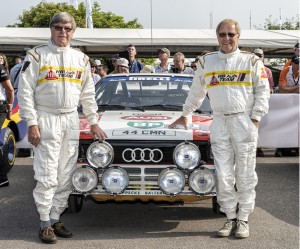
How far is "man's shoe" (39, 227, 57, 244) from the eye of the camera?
14.8 ft

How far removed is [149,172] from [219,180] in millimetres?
593

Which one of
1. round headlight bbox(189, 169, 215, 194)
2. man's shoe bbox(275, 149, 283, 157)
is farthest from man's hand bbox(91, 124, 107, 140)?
man's shoe bbox(275, 149, 283, 157)

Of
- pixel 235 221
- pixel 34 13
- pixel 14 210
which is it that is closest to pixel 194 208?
pixel 235 221

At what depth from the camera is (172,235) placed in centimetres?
477

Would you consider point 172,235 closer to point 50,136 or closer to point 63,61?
point 50,136

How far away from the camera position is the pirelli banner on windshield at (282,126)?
898 cm

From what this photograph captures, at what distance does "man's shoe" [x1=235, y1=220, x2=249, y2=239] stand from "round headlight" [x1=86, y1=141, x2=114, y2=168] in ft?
4.02

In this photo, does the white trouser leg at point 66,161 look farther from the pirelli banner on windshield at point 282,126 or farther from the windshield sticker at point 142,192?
the pirelli banner on windshield at point 282,126

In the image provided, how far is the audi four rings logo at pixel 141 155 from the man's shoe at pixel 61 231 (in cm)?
79

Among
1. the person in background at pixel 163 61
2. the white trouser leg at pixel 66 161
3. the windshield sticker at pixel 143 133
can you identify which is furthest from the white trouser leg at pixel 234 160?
the person in background at pixel 163 61

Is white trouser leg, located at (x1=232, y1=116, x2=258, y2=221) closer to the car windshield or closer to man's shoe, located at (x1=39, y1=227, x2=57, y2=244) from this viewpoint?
the car windshield

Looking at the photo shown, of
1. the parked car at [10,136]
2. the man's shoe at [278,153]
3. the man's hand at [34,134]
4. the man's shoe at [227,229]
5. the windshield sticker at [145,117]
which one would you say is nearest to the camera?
the man's hand at [34,134]

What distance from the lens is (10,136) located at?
24.8 ft

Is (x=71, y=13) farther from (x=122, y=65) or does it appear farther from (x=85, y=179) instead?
(x=85, y=179)
